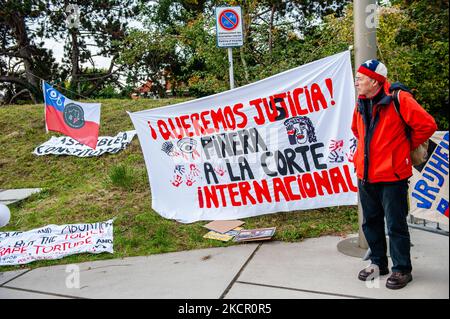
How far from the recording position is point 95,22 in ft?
58.9

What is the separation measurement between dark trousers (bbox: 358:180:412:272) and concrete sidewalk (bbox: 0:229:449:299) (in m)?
0.20

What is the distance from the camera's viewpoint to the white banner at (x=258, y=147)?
4418 mm

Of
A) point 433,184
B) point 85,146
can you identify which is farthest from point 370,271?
point 85,146

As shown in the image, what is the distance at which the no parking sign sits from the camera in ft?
18.8

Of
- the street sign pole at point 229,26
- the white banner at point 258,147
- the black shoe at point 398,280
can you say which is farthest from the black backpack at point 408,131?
the street sign pole at point 229,26

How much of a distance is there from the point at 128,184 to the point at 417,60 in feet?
13.2

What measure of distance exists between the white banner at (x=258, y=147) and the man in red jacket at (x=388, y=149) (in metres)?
1.31

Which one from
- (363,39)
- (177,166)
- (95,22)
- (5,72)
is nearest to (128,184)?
(177,166)

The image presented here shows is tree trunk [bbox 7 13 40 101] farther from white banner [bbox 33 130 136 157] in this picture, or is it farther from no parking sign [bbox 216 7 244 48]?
no parking sign [bbox 216 7 244 48]

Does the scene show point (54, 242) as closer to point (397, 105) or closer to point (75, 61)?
point (397, 105)

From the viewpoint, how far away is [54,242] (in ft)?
15.0

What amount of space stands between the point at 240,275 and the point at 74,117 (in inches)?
158

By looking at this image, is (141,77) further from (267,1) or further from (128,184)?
(128,184)

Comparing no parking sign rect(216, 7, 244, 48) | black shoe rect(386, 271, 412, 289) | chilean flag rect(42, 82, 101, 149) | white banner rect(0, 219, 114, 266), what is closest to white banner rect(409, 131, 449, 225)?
black shoe rect(386, 271, 412, 289)
